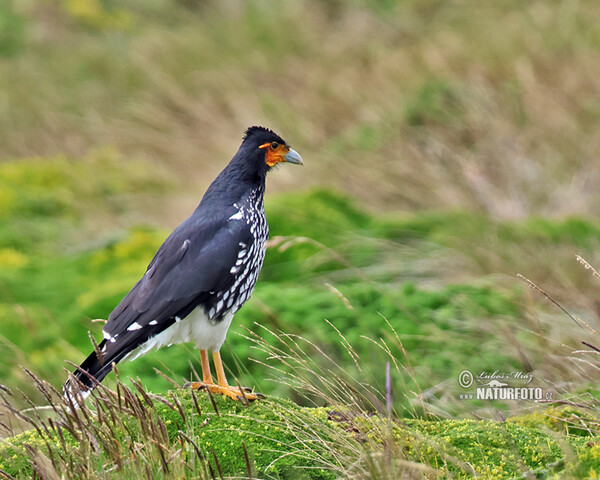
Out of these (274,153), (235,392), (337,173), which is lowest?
(235,392)

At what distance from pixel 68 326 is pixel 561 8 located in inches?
289

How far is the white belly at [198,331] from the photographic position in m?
3.55

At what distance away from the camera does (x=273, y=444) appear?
10.2ft


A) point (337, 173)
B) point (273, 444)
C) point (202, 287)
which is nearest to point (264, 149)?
point (202, 287)

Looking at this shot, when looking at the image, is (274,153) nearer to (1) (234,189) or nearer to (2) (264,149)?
(2) (264,149)

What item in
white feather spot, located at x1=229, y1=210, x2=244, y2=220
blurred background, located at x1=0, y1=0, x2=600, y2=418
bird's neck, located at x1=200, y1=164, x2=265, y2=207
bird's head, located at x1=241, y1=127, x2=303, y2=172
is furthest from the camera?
blurred background, located at x1=0, y1=0, x2=600, y2=418

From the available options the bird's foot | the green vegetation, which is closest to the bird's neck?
the green vegetation

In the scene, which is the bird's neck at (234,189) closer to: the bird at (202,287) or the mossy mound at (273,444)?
the bird at (202,287)

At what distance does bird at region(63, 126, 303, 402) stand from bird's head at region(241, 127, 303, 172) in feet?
0.22

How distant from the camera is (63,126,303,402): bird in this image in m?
3.37

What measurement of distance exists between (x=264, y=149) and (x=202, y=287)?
0.81m

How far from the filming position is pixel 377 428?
2.92 metres

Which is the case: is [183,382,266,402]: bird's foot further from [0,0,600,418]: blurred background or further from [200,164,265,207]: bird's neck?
[200,164,265,207]: bird's neck

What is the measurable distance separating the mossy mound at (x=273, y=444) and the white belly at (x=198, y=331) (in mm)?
304
